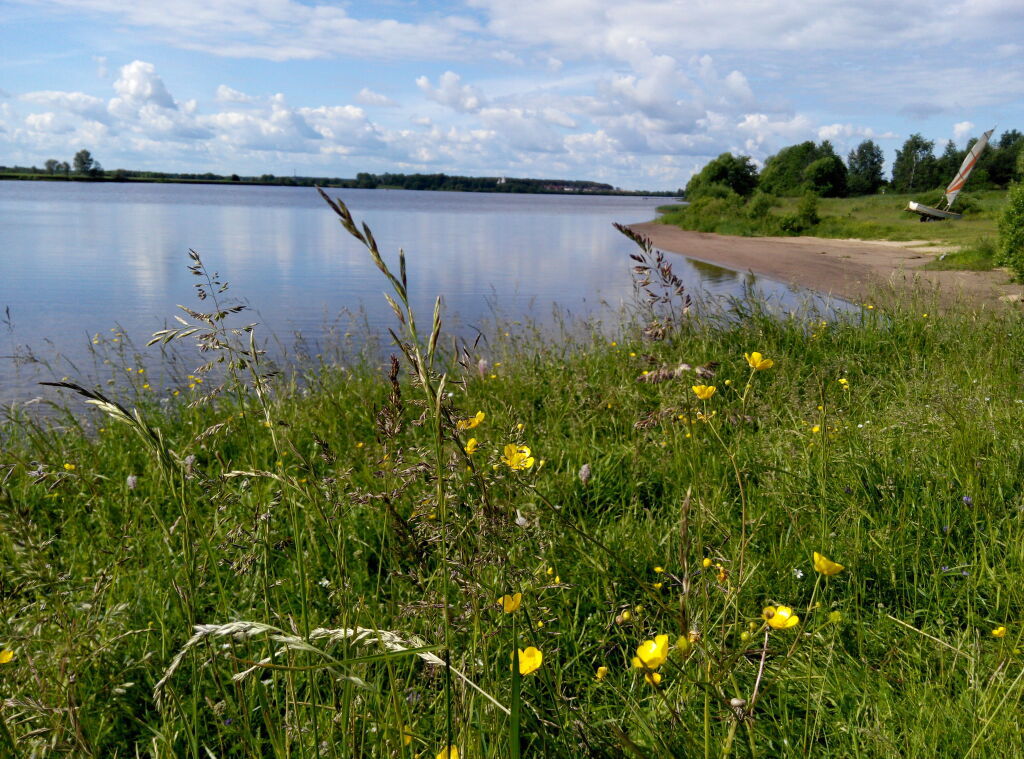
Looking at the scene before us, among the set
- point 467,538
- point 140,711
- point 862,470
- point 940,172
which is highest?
point 940,172

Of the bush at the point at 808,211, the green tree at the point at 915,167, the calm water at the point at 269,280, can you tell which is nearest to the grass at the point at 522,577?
the calm water at the point at 269,280

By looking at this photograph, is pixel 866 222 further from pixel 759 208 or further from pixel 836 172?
pixel 836 172

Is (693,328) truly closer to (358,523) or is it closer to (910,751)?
(358,523)

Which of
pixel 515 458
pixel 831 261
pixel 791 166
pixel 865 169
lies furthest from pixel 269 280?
pixel 865 169

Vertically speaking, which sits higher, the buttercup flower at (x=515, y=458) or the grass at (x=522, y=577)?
the buttercup flower at (x=515, y=458)

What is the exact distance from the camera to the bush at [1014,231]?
40.1 feet

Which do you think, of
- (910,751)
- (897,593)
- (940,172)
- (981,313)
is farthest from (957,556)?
(940,172)

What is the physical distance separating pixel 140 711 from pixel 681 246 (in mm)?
27134

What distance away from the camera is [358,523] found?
286cm

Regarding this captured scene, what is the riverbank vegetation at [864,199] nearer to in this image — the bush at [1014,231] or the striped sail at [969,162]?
the bush at [1014,231]

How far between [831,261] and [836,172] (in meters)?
48.4

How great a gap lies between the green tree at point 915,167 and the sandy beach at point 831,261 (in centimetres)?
4377

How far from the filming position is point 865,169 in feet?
238

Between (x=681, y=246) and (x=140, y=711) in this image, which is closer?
(x=140, y=711)
